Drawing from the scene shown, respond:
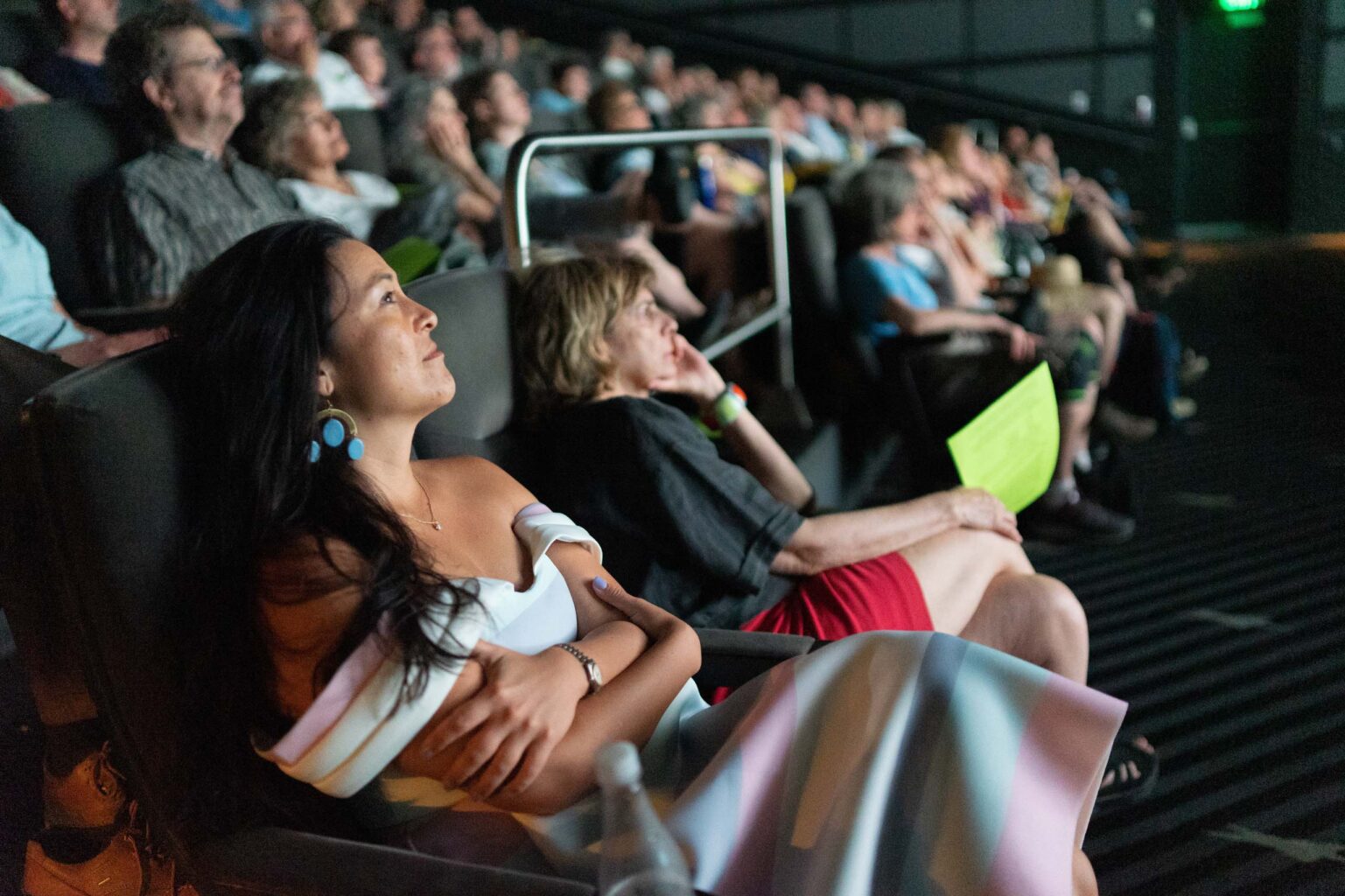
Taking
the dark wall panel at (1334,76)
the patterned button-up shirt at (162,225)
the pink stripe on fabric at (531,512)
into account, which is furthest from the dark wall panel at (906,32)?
A: the pink stripe on fabric at (531,512)

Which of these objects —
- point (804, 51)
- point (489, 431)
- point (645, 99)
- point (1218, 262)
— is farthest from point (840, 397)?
point (804, 51)

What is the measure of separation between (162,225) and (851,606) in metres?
1.48

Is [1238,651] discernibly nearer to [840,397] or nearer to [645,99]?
[840,397]

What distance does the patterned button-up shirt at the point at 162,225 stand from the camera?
7.04ft

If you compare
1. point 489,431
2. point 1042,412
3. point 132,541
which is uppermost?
point 132,541

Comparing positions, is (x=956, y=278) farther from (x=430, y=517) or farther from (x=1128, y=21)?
(x=1128, y=21)

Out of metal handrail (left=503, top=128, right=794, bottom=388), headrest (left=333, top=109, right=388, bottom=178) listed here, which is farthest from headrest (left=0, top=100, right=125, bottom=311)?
headrest (left=333, top=109, right=388, bottom=178)

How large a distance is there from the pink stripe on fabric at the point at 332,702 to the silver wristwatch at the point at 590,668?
0.18 meters

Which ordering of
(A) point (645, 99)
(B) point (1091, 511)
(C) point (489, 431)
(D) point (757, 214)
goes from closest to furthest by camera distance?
(C) point (489, 431), (B) point (1091, 511), (D) point (757, 214), (A) point (645, 99)

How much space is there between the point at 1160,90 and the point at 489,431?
9.14 meters

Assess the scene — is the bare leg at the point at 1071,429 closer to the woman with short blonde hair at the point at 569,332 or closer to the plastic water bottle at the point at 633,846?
the woman with short blonde hair at the point at 569,332

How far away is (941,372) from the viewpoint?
3.06 meters

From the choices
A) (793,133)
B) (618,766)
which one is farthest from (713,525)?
(793,133)

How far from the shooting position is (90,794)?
3.56 feet
